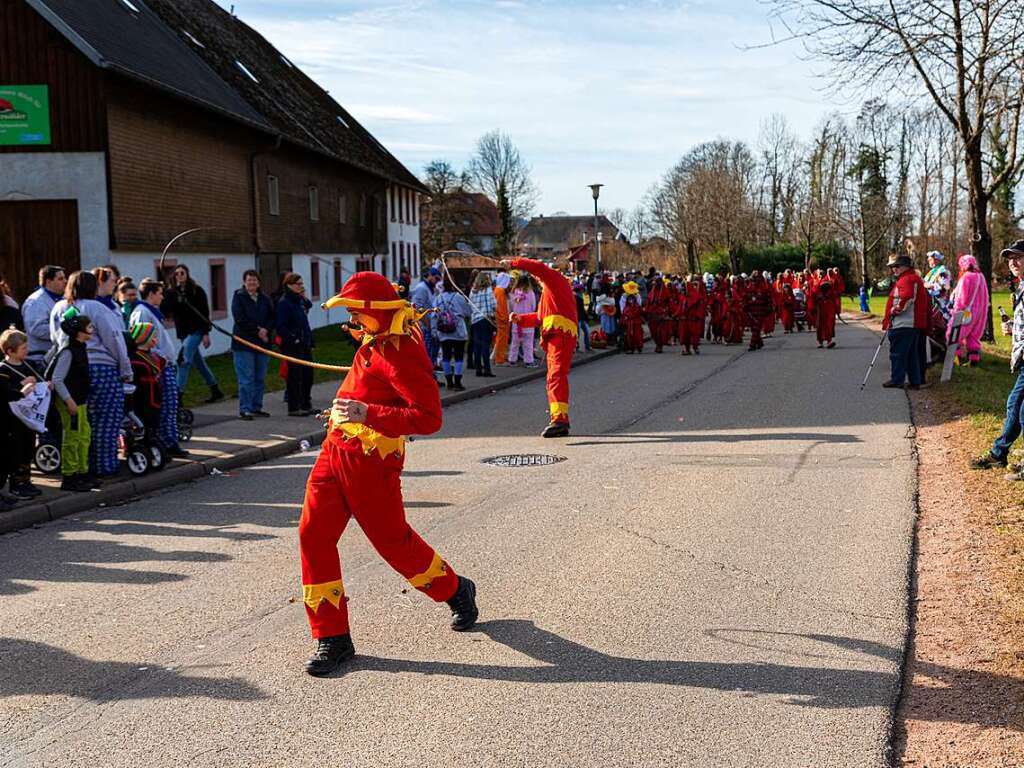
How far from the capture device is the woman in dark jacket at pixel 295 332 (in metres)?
14.4

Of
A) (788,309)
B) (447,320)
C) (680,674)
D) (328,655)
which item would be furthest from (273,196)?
(680,674)

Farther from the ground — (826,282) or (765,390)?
(826,282)

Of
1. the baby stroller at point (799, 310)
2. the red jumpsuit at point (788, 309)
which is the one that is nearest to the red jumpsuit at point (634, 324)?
the red jumpsuit at point (788, 309)

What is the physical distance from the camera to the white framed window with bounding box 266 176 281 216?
3231 cm

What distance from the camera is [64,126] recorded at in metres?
22.1

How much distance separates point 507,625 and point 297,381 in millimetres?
9212

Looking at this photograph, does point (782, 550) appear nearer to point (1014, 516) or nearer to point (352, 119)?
point (1014, 516)

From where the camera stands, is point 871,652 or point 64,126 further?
point 64,126

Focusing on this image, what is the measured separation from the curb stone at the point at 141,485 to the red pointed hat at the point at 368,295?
4.77 meters

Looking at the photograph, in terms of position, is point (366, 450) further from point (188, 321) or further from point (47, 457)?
point (188, 321)

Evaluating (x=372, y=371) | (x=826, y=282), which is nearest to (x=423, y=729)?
(x=372, y=371)

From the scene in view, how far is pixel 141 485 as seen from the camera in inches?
406

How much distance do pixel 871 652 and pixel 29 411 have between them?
706cm

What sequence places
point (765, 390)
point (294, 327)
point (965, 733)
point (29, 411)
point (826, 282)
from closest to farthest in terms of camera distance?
point (965, 733)
point (29, 411)
point (294, 327)
point (765, 390)
point (826, 282)
